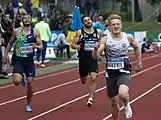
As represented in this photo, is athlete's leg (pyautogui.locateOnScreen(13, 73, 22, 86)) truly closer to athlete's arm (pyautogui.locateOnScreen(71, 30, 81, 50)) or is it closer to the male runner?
athlete's arm (pyautogui.locateOnScreen(71, 30, 81, 50))

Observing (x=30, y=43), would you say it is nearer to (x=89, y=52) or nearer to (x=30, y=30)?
(x=30, y=30)

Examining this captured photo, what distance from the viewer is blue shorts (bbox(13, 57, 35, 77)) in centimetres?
1157

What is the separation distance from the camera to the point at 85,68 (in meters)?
12.8

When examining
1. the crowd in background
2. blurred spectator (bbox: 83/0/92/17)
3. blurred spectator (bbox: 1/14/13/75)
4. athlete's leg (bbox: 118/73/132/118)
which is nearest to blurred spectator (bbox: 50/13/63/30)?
the crowd in background

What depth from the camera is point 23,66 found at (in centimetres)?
1165

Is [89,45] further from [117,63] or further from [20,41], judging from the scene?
[117,63]

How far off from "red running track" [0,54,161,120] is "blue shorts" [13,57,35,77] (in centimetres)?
82

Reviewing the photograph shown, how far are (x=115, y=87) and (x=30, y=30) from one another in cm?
313

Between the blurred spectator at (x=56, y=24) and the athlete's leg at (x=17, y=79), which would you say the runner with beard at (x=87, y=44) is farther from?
the blurred spectator at (x=56, y=24)

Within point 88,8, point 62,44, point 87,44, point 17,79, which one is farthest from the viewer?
point 88,8

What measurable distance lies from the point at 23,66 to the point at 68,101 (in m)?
2.01

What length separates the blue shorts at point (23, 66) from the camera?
38.0 feet

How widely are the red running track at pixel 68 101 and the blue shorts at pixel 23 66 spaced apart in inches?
32.1

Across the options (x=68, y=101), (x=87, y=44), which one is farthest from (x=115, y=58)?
(x=68, y=101)
